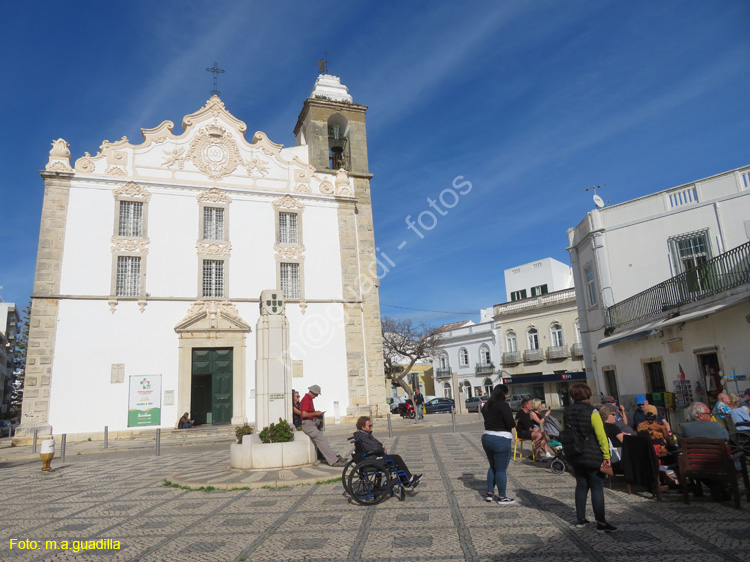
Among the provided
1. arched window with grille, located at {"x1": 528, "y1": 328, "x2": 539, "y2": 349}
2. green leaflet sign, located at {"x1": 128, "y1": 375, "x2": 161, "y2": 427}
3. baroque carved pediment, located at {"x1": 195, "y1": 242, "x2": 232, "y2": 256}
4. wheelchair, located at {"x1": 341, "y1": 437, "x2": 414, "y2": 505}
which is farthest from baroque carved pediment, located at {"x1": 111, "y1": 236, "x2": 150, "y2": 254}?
arched window with grille, located at {"x1": 528, "y1": 328, "x2": 539, "y2": 349}

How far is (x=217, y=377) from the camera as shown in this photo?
22.9 m

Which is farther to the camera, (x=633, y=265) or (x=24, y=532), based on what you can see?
(x=633, y=265)

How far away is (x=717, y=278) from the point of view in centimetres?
1331

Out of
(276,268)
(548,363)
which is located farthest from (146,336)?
(548,363)

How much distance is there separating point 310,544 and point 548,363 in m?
35.8

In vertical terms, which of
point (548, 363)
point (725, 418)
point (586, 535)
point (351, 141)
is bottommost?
point (586, 535)

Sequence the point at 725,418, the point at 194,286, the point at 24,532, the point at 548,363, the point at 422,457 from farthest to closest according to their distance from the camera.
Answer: the point at 548,363 < the point at 194,286 < the point at 422,457 < the point at 725,418 < the point at 24,532

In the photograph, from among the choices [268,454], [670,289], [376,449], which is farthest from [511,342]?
[376,449]

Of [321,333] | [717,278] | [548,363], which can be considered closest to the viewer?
[717,278]

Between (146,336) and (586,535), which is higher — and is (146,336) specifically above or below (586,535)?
above

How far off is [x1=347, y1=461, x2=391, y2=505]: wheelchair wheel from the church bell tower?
16981mm

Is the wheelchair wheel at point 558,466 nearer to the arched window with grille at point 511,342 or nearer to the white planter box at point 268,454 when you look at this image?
the white planter box at point 268,454

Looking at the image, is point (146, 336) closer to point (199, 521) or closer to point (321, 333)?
point (321, 333)

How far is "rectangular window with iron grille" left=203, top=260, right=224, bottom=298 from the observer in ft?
76.8
